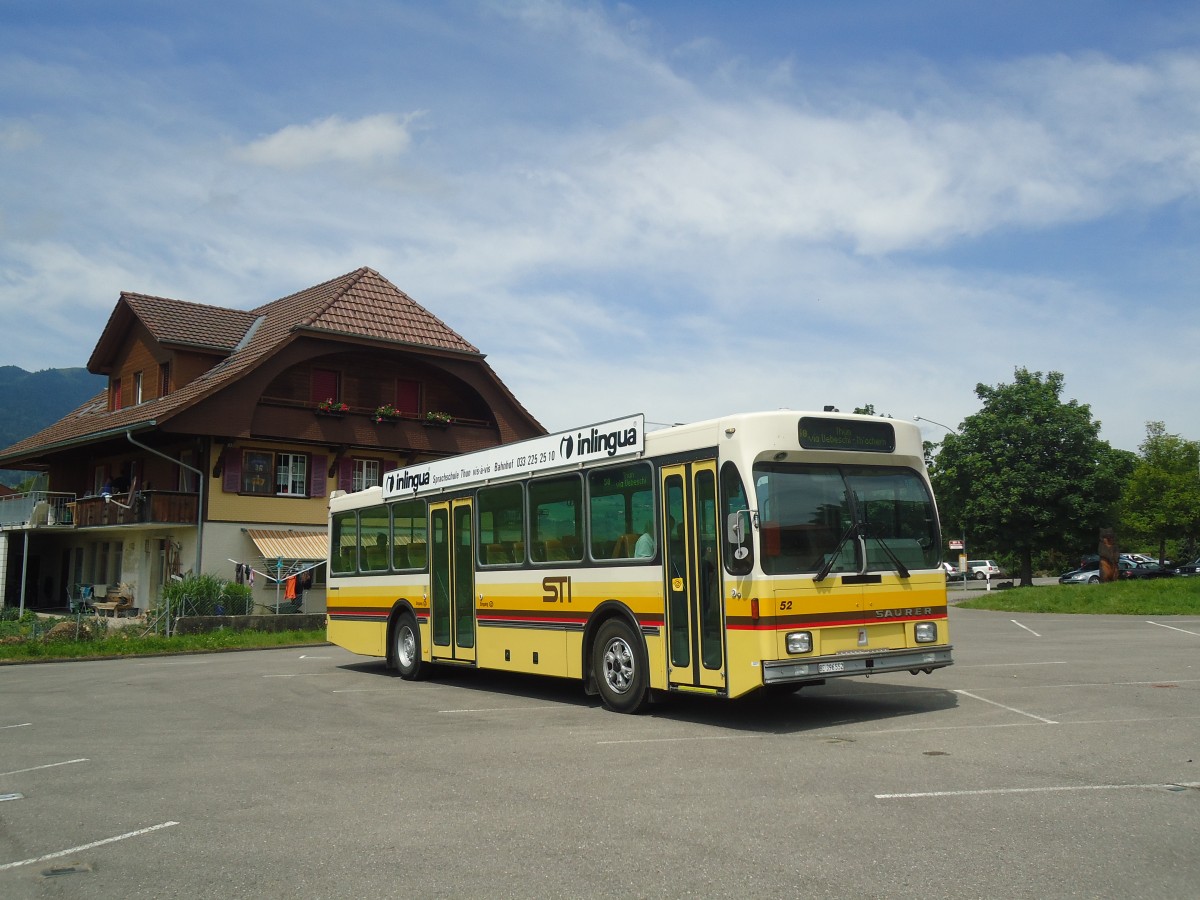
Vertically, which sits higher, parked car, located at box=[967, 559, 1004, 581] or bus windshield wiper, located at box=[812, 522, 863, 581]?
parked car, located at box=[967, 559, 1004, 581]

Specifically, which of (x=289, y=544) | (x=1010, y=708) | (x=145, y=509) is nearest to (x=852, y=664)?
(x=1010, y=708)

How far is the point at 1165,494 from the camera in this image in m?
55.5

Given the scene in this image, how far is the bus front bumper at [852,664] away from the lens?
1005 centimetres

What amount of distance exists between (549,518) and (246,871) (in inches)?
300

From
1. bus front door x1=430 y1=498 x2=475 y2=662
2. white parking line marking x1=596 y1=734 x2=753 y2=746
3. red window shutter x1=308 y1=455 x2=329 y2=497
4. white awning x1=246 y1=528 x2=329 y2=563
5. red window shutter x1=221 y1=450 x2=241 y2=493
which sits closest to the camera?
→ white parking line marking x1=596 y1=734 x2=753 y2=746

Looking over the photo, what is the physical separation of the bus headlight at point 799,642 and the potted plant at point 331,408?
2926cm

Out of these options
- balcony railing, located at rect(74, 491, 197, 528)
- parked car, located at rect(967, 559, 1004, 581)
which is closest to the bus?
balcony railing, located at rect(74, 491, 197, 528)

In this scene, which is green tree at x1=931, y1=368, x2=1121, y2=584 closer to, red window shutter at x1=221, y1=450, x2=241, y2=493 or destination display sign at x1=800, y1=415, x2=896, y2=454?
red window shutter at x1=221, y1=450, x2=241, y2=493

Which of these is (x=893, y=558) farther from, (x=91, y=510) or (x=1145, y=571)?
(x=1145, y=571)

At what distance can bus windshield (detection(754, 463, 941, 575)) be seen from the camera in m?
10.4

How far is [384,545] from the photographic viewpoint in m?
17.5

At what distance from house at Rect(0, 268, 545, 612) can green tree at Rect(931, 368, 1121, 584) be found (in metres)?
24.6

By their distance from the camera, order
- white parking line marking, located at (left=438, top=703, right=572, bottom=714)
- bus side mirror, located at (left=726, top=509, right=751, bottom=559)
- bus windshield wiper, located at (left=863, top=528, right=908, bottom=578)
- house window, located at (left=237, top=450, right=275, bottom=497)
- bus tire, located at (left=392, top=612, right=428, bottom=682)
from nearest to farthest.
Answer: bus side mirror, located at (left=726, top=509, right=751, bottom=559)
bus windshield wiper, located at (left=863, top=528, right=908, bottom=578)
white parking line marking, located at (left=438, top=703, right=572, bottom=714)
bus tire, located at (left=392, top=612, right=428, bottom=682)
house window, located at (left=237, top=450, right=275, bottom=497)

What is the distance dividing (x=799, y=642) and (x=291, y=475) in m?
29.8
